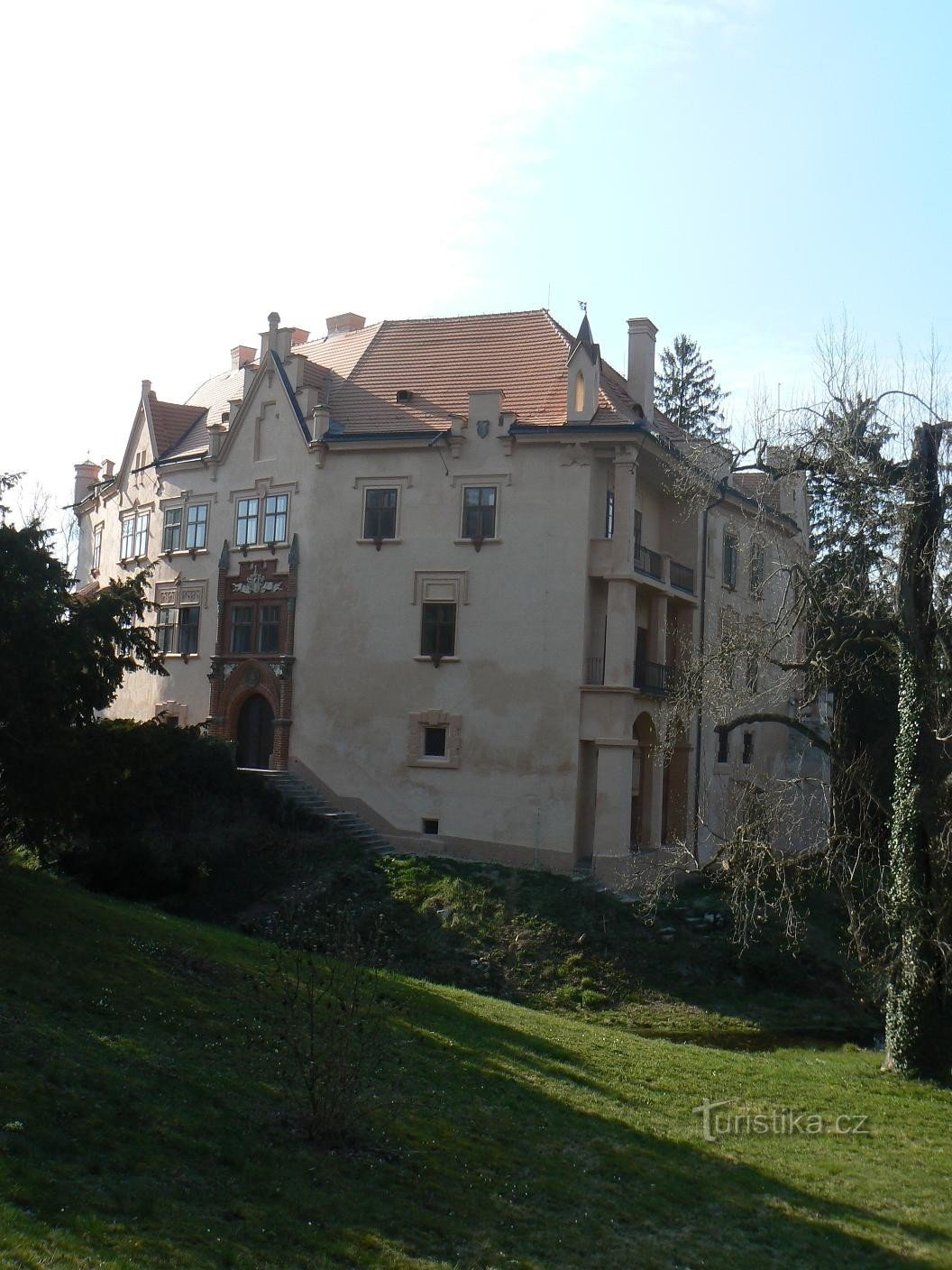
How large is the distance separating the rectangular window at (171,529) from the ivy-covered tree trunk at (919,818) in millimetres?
24883

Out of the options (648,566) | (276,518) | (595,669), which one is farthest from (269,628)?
(648,566)

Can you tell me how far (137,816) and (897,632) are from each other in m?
16.8

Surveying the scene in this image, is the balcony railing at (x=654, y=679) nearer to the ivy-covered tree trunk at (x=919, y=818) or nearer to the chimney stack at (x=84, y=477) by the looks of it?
the ivy-covered tree trunk at (x=919, y=818)

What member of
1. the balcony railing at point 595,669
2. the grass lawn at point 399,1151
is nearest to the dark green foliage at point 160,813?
the grass lawn at point 399,1151

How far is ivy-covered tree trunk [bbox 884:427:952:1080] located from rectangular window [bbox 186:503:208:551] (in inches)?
929

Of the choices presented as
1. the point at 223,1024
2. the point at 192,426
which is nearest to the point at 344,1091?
the point at 223,1024

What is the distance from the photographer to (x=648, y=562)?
109ft

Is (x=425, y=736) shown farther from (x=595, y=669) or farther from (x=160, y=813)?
(x=160, y=813)

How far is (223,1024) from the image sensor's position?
13625 millimetres

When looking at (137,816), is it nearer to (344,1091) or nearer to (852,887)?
(852,887)

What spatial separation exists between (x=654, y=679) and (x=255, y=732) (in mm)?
11370

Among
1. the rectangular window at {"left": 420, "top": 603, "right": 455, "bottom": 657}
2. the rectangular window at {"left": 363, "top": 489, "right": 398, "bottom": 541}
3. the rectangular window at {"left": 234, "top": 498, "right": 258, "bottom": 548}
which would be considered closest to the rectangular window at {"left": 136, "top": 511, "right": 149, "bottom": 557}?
the rectangular window at {"left": 234, "top": 498, "right": 258, "bottom": 548}

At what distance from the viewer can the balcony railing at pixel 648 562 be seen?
32406 mm

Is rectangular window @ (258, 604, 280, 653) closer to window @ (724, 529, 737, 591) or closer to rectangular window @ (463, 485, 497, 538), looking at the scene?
rectangular window @ (463, 485, 497, 538)
